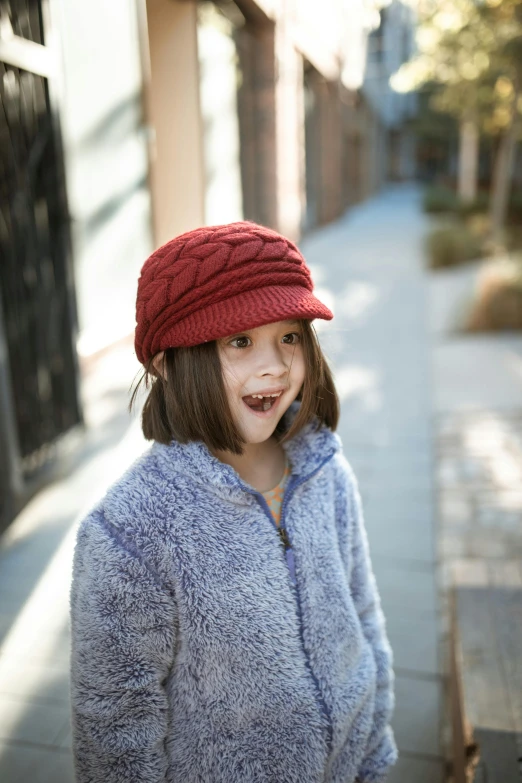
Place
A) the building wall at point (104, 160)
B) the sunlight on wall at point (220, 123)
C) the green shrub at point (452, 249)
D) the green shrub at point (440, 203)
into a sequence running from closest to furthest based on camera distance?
the building wall at point (104, 160) → the sunlight on wall at point (220, 123) → the green shrub at point (452, 249) → the green shrub at point (440, 203)

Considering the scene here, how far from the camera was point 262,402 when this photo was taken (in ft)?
4.16

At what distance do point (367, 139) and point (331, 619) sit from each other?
25225 mm

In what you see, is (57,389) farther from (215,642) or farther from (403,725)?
(215,642)

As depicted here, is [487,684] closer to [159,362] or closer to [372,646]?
[372,646]

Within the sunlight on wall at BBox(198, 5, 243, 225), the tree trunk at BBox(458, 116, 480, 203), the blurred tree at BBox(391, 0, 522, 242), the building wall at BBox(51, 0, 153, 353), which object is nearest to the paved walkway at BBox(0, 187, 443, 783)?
the building wall at BBox(51, 0, 153, 353)

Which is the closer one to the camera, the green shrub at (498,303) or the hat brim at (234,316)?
the hat brim at (234,316)

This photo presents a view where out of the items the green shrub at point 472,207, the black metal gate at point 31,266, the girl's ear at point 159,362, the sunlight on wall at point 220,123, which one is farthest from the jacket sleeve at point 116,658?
the green shrub at point 472,207

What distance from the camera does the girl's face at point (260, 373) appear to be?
121 centimetres

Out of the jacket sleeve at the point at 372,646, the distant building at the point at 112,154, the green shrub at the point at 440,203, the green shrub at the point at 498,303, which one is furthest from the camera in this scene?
A: the green shrub at the point at 440,203

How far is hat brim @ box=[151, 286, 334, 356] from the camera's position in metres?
1.11

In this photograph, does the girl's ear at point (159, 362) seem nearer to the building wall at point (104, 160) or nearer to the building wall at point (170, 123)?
the building wall at point (170, 123)

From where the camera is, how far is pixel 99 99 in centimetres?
514

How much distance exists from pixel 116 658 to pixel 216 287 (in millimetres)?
623

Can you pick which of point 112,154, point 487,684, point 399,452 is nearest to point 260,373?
point 487,684
